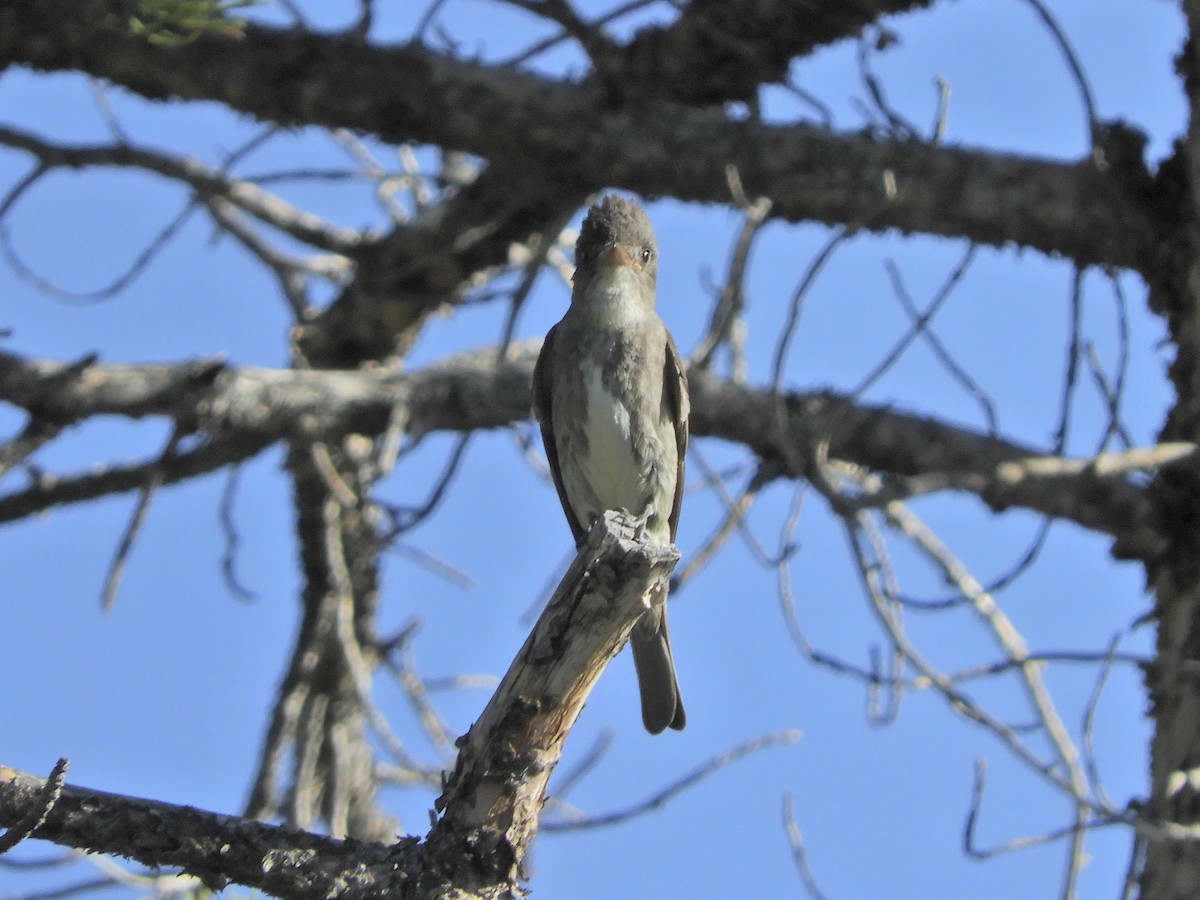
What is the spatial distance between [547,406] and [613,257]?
1.74ft

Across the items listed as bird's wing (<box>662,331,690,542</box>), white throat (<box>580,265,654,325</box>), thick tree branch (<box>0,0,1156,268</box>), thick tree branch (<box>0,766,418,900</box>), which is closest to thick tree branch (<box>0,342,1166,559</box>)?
bird's wing (<box>662,331,690,542</box>)

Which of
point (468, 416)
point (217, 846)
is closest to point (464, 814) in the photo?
point (217, 846)

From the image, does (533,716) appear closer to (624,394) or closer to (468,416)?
(624,394)

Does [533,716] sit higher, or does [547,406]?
[547,406]

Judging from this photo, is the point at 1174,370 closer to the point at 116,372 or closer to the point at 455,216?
the point at 455,216

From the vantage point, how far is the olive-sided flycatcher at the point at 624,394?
14.9 feet

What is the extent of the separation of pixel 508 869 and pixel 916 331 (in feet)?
6.20

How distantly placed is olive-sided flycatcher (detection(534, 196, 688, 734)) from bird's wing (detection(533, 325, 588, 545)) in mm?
13

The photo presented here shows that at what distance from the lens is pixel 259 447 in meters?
5.16

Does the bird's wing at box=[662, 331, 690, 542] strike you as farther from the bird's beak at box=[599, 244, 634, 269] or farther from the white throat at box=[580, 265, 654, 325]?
the bird's beak at box=[599, 244, 634, 269]

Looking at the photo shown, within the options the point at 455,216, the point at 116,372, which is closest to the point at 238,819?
the point at 116,372

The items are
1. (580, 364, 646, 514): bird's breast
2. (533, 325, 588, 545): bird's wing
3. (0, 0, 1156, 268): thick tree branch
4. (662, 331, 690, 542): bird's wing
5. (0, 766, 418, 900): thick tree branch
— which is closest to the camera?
(0, 766, 418, 900): thick tree branch

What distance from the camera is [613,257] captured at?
4523mm

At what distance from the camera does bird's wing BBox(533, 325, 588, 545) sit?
15.6 ft
